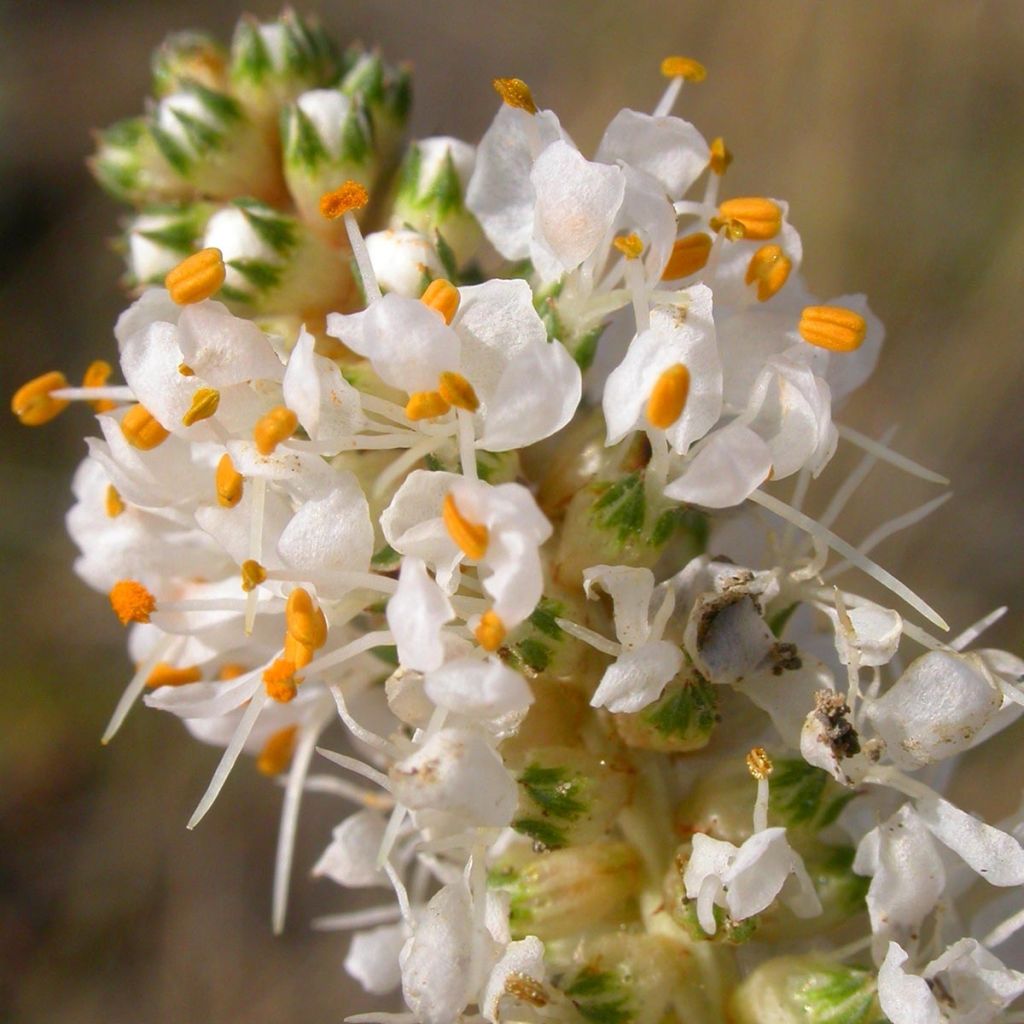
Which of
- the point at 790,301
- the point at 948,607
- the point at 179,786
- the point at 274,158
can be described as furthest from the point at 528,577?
the point at 179,786

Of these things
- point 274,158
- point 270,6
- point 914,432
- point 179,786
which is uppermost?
point 274,158

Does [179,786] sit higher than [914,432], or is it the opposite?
[914,432]

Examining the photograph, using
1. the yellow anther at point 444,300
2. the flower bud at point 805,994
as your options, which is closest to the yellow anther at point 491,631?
the yellow anther at point 444,300

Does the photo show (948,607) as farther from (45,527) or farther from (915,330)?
(45,527)

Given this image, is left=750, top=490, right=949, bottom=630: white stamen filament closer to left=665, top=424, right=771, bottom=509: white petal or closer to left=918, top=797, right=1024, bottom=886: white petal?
left=665, top=424, right=771, bottom=509: white petal

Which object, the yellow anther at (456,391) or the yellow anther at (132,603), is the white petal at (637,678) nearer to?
the yellow anther at (456,391)

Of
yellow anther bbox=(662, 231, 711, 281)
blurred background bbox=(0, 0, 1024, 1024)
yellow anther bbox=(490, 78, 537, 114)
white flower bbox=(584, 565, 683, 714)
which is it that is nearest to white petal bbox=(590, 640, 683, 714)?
white flower bbox=(584, 565, 683, 714)

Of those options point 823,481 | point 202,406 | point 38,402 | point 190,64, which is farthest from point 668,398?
point 823,481
